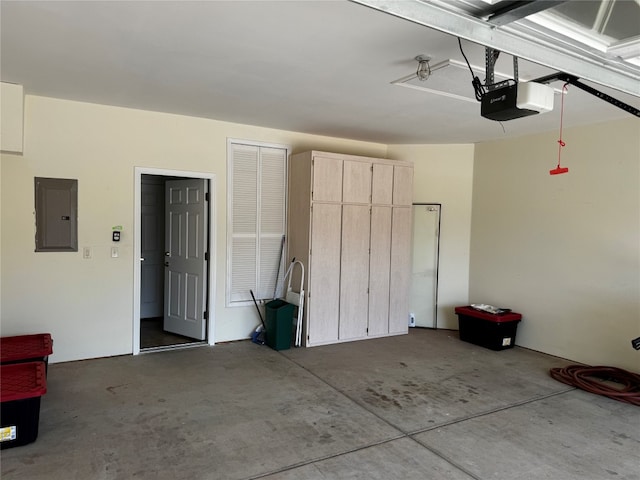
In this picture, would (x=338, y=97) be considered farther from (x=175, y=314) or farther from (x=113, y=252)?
(x=175, y=314)

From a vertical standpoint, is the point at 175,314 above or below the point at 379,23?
below

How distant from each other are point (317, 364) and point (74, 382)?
2376mm

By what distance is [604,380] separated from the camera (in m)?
4.48

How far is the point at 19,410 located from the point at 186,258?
2853 millimetres

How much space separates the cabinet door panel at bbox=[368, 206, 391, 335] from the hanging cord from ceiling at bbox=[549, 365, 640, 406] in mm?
2096

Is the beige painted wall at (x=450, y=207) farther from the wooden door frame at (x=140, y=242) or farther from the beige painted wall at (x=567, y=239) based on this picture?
the wooden door frame at (x=140, y=242)

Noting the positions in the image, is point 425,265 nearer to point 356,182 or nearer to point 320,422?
point 356,182

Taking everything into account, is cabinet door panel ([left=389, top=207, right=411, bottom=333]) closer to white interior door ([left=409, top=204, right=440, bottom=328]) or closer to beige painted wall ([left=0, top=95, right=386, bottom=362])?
white interior door ([left=409, top=204, right=440, bottom=328])

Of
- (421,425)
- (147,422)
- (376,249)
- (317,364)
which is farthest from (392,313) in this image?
(147,422)

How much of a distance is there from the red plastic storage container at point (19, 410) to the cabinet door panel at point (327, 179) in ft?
11.2

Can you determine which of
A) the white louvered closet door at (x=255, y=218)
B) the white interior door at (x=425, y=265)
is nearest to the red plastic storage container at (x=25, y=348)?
the white louvered closet door at (x=255, y=218)

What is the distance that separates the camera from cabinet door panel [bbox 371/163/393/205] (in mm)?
5684

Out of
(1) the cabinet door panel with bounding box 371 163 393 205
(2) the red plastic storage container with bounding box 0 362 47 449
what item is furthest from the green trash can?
(2) the red plastic storage container with bounding box 0 362 47 449

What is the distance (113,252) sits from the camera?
4.67m
